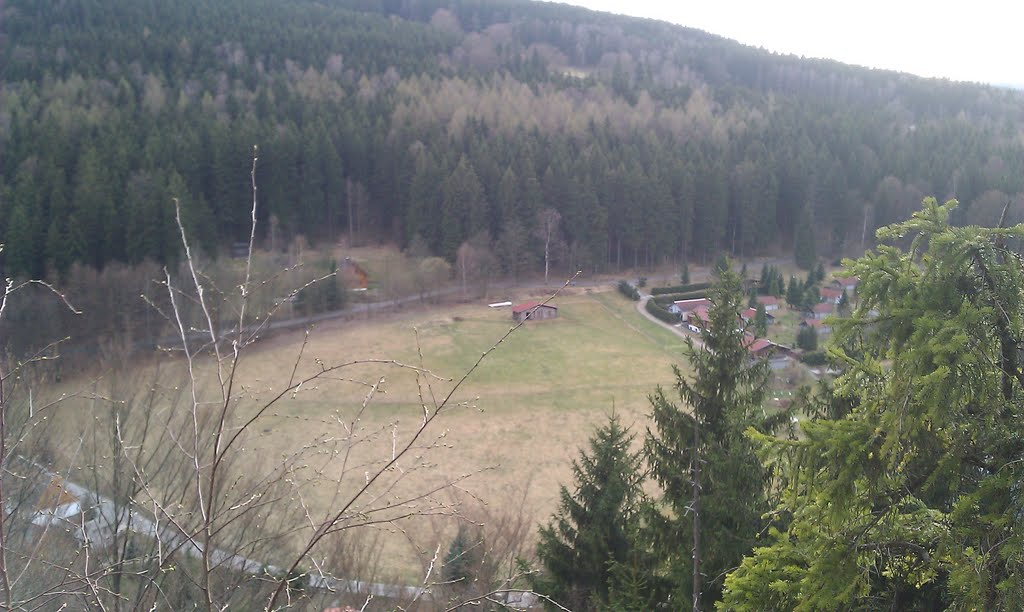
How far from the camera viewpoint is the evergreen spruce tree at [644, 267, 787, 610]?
6.06m

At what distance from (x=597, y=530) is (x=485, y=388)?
12.9 meters

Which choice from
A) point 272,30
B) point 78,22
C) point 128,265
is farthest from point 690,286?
point 78,22

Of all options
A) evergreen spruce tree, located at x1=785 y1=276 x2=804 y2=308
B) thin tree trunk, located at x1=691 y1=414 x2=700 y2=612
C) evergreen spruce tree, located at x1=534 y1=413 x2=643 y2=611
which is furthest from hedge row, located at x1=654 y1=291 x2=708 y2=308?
thin tree trunk, located at x1=691 y1=414 x2=700 y2=612

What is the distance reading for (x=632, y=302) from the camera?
1168 inches

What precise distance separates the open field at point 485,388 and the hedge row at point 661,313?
0.74 m

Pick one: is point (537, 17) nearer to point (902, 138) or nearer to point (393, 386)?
point (902, 138)

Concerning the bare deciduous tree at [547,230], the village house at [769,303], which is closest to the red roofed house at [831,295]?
the village house at [769,303]

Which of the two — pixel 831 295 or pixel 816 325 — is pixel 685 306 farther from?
pixel 831 295

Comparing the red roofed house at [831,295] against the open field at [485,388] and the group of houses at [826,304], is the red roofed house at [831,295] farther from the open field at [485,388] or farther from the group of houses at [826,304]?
the open field at [485,388]

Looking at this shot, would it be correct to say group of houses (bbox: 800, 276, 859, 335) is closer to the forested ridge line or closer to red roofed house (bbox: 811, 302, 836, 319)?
red roofed house (bbox: 811, 302, 836, 319)

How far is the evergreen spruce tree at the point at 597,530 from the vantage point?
741 centimetres

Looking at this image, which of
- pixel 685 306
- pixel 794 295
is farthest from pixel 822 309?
pixel 685 306

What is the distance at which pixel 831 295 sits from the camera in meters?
30.0

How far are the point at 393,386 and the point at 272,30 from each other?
133ft
